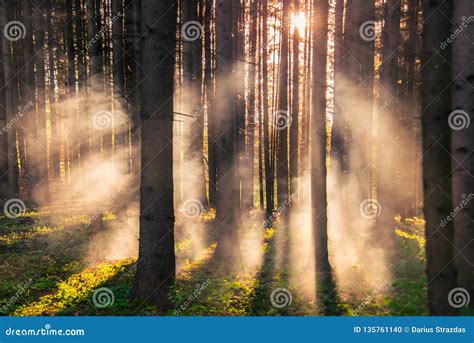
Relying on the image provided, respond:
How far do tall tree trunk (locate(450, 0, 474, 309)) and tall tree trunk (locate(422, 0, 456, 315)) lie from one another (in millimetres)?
1472

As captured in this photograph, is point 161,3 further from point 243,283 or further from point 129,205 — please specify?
point 129,205

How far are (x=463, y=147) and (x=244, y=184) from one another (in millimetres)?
13093

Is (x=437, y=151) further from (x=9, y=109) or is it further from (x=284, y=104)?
(x=9, y=109)

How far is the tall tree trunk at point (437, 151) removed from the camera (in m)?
3.92

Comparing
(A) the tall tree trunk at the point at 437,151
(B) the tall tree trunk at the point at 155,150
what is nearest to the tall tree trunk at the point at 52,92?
(B) the tall tree trunk at the point at 155,150

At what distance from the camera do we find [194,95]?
14.8 m

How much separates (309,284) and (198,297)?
239cm

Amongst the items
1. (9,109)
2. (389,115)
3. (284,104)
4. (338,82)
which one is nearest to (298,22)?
(284,104)

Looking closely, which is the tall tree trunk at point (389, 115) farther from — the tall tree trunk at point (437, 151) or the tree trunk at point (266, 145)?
the tall tree trunk at point (437, 151)

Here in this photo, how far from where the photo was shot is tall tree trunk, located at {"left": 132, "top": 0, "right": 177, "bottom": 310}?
593 cm

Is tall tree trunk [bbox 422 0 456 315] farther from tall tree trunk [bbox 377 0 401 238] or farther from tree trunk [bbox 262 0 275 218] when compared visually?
tree trunk [bbox 262 0 275 218]

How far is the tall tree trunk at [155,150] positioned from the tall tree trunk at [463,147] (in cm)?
441

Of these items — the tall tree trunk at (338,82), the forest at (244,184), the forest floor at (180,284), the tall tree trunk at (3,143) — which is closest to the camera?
the forest at (244,184)

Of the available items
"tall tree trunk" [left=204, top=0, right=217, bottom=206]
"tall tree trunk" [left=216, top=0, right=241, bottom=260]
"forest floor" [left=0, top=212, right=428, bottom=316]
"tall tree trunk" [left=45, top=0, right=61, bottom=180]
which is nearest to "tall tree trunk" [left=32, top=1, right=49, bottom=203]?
"tall tree trunk" [left=45, top=0, right=61, bottom=180]
